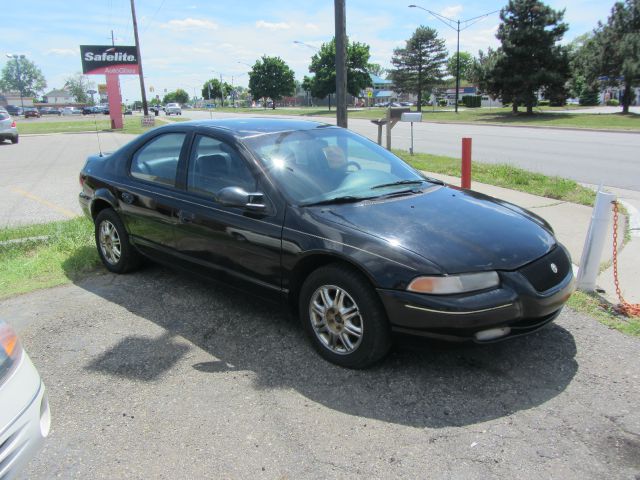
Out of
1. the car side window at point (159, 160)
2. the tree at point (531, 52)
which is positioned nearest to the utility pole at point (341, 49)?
the car side window at point (159, 160)

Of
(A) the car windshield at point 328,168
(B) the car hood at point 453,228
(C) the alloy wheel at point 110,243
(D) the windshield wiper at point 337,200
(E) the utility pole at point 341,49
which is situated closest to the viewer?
(B) the car hood at point 453,228

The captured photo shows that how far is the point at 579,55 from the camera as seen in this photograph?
37188 mm

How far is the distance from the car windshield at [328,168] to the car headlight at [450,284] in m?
0.97

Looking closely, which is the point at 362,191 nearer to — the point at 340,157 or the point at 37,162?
the point at 340,157

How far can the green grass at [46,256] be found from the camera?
5250 millimetres

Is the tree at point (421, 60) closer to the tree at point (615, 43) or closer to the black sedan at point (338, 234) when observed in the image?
the tree at point (615, 43)

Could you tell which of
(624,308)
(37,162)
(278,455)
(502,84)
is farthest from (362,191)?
(502,84)

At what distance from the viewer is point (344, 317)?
3.30 m

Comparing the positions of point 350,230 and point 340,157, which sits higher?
point 340,157

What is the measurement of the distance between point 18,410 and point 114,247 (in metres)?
3.20

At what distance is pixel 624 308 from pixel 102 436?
3.84 m

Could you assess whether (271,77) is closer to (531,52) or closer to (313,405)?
(531,52)

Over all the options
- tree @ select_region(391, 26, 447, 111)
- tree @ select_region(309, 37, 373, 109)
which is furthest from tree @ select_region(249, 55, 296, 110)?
tree @ select_region(391, 26, 447, 111)

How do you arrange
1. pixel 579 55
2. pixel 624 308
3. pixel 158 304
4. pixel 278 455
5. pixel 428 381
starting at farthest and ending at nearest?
pixel 579 55
pixel 158 304
pixel 624 308
pixel 428 381
pixel 278 455
